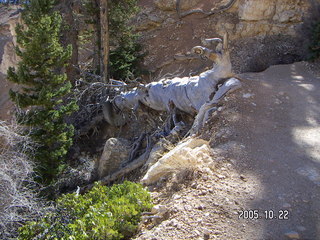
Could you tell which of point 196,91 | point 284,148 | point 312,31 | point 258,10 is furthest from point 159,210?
point 258,10

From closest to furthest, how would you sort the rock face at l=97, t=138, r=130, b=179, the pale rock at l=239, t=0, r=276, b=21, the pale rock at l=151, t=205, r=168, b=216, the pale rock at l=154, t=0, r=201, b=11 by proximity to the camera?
the pale rock at l=151, t=205, r=168, b=216
the rock face at l=97, t=138, r=130, b=179
the pale rock at l=239, t=0, r=276, b=21
the pale rock at l=154, t=0, r=201, b=11

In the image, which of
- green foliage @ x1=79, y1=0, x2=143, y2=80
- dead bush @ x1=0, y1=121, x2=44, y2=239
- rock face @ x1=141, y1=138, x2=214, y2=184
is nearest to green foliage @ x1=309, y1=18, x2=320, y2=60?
green foliage @ x1=79, y1=0, x2=143, y2=80

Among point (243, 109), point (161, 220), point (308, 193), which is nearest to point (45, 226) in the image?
point (161, 220)

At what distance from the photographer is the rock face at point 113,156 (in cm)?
795

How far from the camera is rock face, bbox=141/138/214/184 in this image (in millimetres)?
Result: 4688

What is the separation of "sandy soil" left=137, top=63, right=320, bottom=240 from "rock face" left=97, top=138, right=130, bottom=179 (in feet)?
8.97

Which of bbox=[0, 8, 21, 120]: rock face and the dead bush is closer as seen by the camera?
the dead bush

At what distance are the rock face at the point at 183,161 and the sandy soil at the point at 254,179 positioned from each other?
0.45 ft

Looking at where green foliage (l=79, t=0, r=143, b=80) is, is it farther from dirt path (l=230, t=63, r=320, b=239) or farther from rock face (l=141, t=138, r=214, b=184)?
rock face (l=141, t=138, r=214, b=184)

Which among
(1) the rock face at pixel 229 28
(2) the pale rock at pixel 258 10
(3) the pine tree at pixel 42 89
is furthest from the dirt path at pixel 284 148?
(2) the pale rock at pixel 258 10

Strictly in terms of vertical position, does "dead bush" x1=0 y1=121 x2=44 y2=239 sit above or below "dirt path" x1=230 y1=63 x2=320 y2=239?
below

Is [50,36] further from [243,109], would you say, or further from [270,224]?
[270,224]

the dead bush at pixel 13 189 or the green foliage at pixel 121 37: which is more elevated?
the green foliage at pixel 121 37

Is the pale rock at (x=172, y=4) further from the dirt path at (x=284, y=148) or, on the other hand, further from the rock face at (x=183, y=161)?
the rock face at (x=183, y=161)
